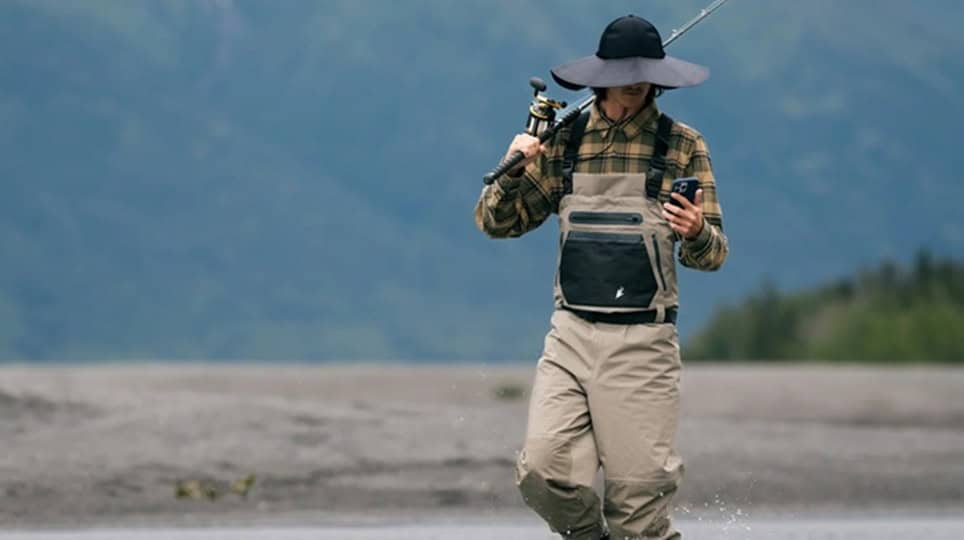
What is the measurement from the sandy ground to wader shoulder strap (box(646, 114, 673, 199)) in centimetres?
572

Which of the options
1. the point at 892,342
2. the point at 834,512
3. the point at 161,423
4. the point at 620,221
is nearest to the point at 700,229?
the point at 620,221

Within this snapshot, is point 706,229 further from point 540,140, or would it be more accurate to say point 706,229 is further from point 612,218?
point 540,140

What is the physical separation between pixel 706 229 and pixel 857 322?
65.8ft

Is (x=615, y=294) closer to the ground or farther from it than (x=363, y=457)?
farther from it

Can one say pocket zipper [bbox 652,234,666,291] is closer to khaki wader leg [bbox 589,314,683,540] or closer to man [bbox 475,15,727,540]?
man [bbox 475,15,727,540]

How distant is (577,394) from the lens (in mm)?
7969

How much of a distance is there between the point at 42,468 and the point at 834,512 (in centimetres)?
472

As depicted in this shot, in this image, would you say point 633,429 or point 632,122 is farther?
point 632,122

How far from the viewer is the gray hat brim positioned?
790 cm

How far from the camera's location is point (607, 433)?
7.93m

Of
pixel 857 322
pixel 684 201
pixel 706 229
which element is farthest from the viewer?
pixel 857 322

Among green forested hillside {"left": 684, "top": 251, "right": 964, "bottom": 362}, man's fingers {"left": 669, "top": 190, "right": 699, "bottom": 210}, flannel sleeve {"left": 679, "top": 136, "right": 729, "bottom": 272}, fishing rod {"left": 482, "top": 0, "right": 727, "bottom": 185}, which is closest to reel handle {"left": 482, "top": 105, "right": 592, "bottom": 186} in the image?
fishing rod {"left": 482, "top": 0, "right": 727, "bottom": 185}

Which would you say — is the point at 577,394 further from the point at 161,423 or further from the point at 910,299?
the point at 910,299

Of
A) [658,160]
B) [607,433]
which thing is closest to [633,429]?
[607,433]
